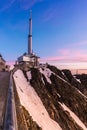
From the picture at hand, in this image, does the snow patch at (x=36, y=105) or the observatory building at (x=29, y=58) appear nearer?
the snow patch at (x=36, y=105)

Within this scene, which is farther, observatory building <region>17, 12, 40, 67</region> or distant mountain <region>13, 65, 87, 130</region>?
observatory building <region>17, 12, 40, 67</region>

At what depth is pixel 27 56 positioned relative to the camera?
106062 millimetres

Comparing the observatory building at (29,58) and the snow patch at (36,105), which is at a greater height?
the observatory building at (29,58)

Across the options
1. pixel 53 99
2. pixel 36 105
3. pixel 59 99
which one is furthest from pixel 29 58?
pixel 36 105

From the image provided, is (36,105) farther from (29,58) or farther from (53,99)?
(29,58)

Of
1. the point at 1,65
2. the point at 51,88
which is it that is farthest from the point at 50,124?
the point at 1,65

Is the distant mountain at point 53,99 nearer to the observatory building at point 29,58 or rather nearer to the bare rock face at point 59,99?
the bare rock face at point 59,99

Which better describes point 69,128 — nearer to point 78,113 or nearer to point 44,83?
point 78,113

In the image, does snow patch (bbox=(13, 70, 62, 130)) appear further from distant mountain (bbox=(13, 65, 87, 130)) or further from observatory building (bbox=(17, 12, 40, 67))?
observatory building (bbox=(17, 12, 40, 67))

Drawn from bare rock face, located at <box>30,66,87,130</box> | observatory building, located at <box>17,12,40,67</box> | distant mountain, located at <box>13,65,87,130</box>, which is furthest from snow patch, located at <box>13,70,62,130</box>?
observatory building, located at <box>17,12,40,67</box>

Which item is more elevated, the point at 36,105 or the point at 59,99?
the point at 36,105

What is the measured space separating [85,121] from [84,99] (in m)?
14.4

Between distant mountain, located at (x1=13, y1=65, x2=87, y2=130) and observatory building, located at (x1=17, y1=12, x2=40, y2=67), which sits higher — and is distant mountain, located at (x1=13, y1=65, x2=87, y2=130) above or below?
below

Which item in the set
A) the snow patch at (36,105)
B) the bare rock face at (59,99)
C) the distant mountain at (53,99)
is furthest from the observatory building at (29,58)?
the snow patch at (36,105)
